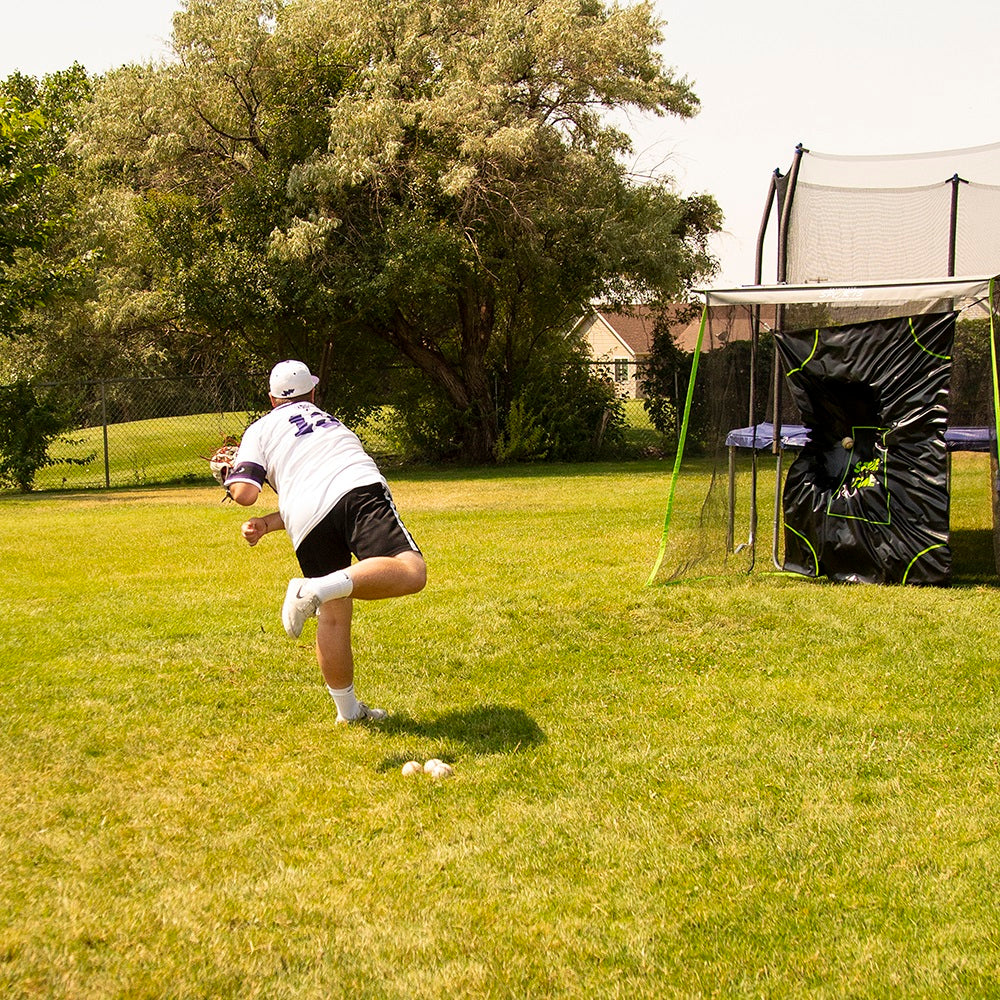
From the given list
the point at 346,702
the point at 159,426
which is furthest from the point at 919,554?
the point at 159,426

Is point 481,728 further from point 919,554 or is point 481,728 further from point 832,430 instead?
point 832,430

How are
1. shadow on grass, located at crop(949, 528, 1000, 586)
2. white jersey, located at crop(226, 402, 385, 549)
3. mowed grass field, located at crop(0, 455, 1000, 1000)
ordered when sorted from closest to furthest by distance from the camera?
1. mowed grass field, located at crop(0, 455, 1000, 1000)
2. white jersey, located at crop(226, 402, 385, 549)
3. shadow on grass, located at crop(949, 528, 1000, 586)

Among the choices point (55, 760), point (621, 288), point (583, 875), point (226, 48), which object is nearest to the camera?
point (583, 875)

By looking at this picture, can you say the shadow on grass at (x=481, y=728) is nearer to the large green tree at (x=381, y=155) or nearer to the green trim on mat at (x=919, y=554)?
the green trim on mat at (x=919, y=554)

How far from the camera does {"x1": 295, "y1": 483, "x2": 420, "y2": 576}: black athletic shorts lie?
4.96 m

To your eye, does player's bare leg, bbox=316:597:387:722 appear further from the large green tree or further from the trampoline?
the large green tree

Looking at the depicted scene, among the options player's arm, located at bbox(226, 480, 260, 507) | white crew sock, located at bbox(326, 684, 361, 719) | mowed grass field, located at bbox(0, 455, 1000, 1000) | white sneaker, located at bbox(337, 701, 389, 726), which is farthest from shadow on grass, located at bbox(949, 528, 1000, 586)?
player's arm, located at bbox(226, 480, 260, 507)

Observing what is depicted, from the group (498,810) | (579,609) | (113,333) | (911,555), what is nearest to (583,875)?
(498,810)

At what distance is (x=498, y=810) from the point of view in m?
4.20

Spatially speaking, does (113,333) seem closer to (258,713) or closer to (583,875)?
(258,713)

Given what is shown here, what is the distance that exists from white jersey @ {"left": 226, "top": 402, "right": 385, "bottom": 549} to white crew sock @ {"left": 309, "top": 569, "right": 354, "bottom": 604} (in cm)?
44

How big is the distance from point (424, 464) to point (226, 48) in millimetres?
8428

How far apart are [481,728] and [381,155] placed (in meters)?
15.2

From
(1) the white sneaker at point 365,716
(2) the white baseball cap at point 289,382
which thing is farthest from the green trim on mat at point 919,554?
(2) the white baseball cap at point 289,382
